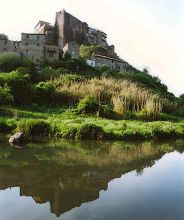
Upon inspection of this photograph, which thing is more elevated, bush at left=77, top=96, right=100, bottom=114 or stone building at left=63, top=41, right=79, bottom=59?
stone building at left=63, top=41, right=79, bottom=59

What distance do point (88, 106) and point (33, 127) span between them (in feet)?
21.0

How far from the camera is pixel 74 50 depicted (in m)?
62.7

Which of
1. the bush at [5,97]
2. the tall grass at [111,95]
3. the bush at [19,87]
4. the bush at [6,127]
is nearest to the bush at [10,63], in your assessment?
the tall grass at [111,95]

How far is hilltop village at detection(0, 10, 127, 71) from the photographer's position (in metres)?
59.3

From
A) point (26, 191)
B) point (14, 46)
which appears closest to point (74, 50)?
point (14, 46)

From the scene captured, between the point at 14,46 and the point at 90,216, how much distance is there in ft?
180

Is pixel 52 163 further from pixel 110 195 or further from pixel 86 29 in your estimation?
pixel 86 29

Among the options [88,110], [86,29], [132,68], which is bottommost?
[88,110]

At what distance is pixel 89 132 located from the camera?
58.2ft

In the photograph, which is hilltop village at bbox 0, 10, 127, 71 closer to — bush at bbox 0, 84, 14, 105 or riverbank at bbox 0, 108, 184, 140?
bush at bbox 0, 84, 14, 105

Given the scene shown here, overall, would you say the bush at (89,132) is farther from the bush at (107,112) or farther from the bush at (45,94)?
the bush at (45,94)

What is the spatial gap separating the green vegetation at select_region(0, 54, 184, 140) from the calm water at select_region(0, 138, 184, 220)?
2.50m

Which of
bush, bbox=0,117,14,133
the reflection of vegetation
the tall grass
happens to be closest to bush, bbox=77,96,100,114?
the tall grass

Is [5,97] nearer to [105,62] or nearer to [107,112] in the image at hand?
[107,112]
